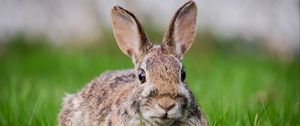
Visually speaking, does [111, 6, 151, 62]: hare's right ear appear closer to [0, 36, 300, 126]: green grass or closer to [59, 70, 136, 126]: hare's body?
[59, 70, 136, 126]: hare's body

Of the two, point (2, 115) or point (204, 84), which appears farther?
point (204, 84)

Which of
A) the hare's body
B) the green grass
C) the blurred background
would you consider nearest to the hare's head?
the hare's body

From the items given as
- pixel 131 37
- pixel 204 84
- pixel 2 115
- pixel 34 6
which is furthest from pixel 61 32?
pixel 131 37

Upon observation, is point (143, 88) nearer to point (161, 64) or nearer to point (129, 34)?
point (161, 64)

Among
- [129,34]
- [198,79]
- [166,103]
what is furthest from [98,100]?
[198,79]

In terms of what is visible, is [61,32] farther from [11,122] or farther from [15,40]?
[11,122]

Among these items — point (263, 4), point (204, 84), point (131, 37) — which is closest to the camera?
point (131, 37)

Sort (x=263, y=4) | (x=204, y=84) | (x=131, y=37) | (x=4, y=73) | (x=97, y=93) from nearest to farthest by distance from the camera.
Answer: (x=131, y=37), (x=97, y=93), (x=204, y=84), (x=4, y=73), (x=263, y=4)
